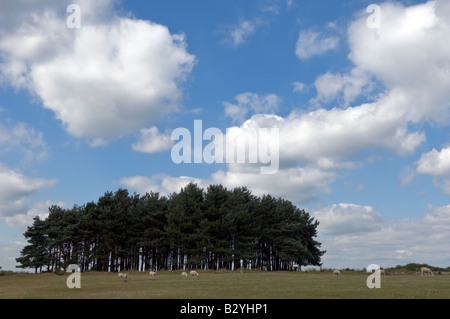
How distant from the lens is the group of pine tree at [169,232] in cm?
7644

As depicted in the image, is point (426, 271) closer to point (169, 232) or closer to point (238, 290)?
point (238, 290)

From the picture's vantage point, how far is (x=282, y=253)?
82750 mm

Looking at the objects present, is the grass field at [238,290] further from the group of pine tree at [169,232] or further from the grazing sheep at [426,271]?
the group of pine tree at [169,232]

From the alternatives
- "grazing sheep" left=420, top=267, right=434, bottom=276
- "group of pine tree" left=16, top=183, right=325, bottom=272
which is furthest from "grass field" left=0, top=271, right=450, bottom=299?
"group of pine tree" left=16, top=183, right=325, bottom=272

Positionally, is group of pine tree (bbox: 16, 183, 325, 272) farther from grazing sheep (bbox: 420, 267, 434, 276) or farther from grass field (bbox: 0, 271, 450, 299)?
grass field (bbox: 0, 271, 450, 299)

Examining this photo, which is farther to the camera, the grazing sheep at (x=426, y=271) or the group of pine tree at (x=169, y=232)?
the group of pine tree at (x=169, y=232)

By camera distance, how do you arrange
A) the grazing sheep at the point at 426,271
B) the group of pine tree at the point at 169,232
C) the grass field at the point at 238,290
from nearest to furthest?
the grass field at the point at 238,290, the grazing sheep at the point at 426,271, the group of pine tree at the point at 169,232

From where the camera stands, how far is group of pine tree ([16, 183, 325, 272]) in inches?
3009

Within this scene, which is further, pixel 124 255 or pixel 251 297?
pixel 124 255

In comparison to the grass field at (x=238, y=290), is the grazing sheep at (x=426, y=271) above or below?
below

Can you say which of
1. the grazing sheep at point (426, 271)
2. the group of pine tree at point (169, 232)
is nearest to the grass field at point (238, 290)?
the grazing sheep at point (426, 271)
